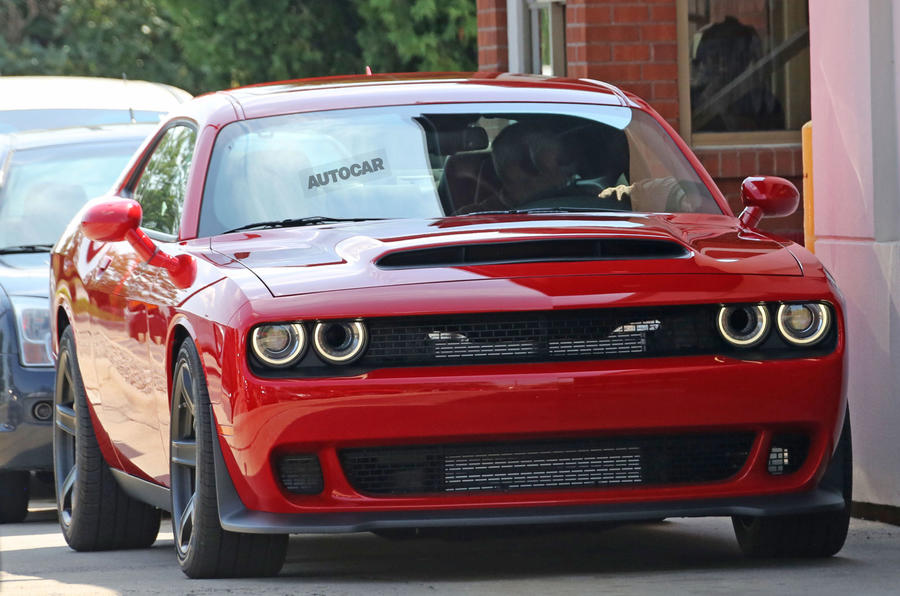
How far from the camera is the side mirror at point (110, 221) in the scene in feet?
21.6

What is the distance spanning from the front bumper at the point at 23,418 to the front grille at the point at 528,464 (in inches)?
162

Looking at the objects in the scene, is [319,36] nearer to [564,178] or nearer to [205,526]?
[564,178]

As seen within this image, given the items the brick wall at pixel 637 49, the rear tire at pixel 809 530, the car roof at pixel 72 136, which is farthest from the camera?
the brick wall at pixel 637 49

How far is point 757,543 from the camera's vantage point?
20.1 ft

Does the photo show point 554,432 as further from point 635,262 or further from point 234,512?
point 234,512

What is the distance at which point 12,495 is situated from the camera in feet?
31.3

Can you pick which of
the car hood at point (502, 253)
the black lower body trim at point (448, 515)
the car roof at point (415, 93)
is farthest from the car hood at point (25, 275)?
the black lower body trim at point (448, 515)

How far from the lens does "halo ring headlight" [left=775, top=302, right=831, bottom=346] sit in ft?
18.4

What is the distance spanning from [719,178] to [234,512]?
666cm

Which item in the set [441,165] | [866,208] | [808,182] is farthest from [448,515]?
[808,182]

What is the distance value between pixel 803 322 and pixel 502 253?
86 cm

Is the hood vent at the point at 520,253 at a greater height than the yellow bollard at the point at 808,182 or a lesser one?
lesser

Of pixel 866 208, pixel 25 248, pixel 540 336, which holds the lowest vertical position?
pixel 540 336

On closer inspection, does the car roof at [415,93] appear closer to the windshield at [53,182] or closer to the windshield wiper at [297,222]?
the windshield wiper at [297,222]
